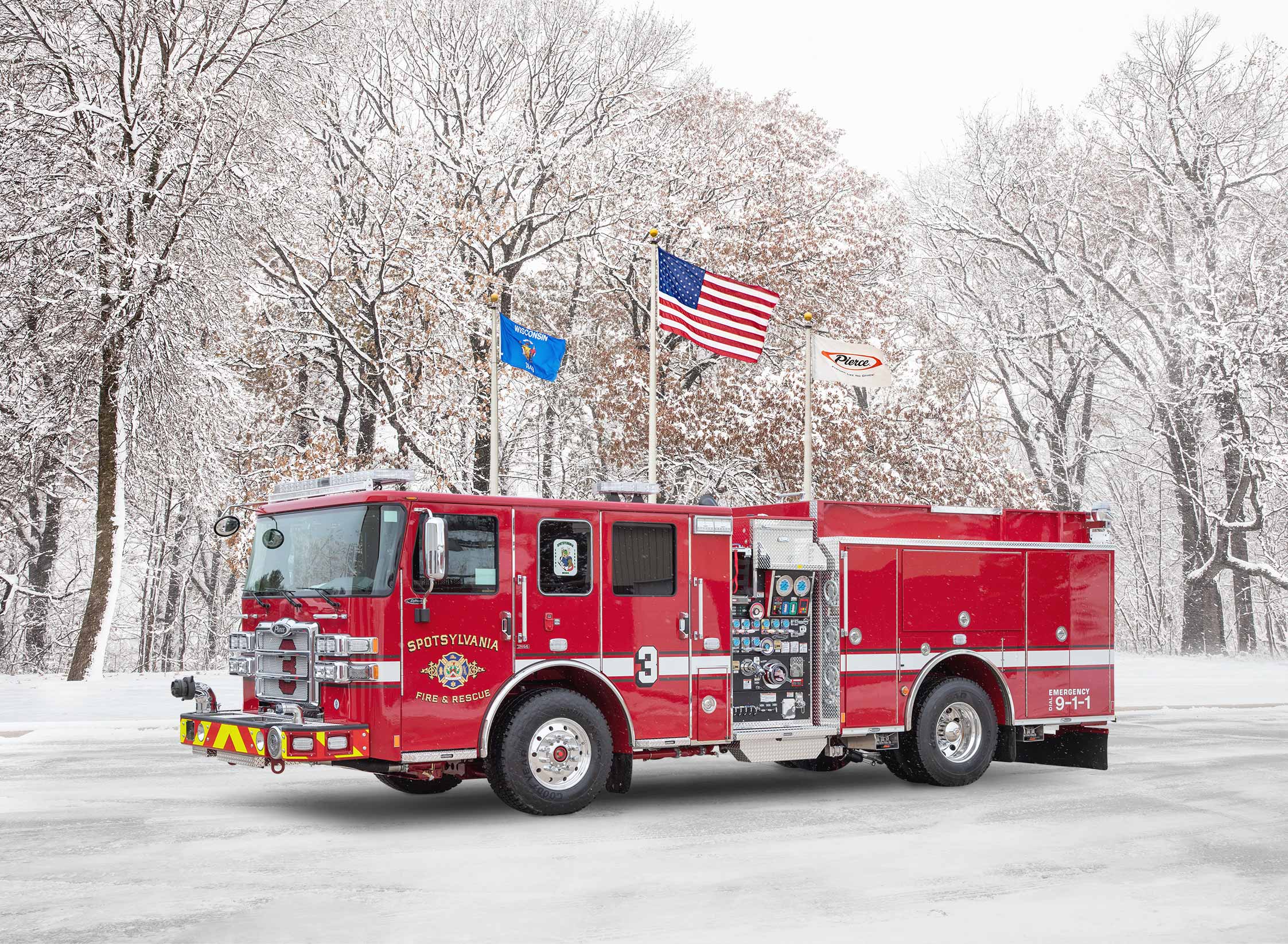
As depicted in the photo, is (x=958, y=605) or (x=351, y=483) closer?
(x=351, y=483)

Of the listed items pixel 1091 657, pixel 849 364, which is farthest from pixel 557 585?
pixel 849 364

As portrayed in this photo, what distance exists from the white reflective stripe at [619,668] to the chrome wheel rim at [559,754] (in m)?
0.48

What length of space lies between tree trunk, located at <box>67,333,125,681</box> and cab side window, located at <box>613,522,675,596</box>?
15.2 metres

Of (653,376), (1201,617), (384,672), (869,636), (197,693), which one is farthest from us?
(1201,617)

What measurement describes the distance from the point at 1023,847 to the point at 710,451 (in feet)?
63.6

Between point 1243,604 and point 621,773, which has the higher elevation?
point 1243,604

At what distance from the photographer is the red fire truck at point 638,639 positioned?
9625mm

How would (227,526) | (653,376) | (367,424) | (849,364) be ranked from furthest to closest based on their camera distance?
(367,424), (849,364), (653,376), (227,526)

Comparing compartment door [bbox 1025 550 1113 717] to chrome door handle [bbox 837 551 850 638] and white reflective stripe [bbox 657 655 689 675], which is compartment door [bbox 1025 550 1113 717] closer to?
chrome door handle [bbox 837 551 850 638]

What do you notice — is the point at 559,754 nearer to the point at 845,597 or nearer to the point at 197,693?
the point at 197,693

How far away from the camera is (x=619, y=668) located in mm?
10523

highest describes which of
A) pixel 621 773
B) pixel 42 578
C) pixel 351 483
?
pixel 351 483

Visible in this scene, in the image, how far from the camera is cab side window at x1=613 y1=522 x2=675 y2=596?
10.7 m

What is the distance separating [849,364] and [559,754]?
458 inches
